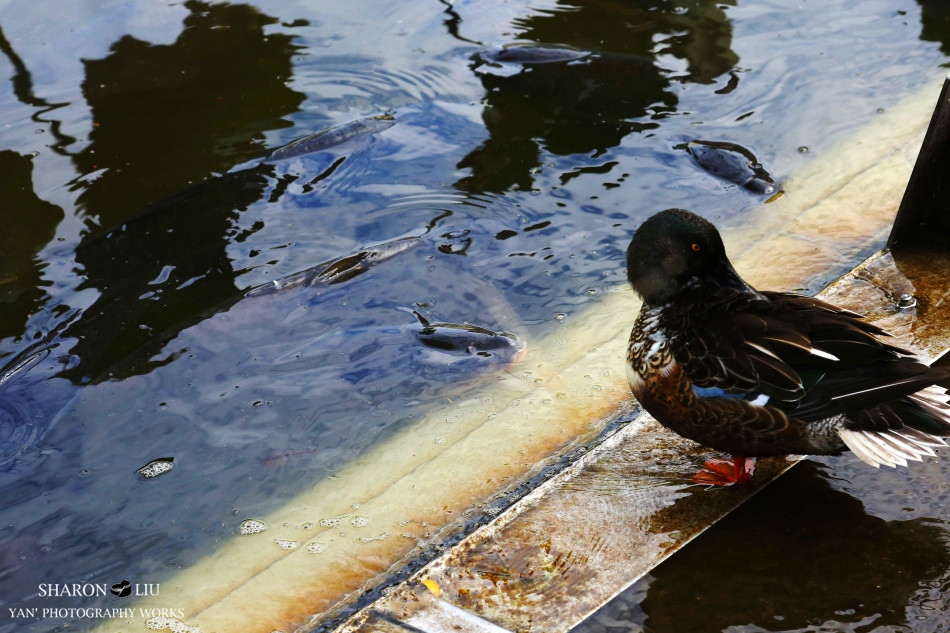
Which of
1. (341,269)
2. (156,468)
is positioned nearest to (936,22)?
(341,269)

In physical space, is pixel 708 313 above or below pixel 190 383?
above

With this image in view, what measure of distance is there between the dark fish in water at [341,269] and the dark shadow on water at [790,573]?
3179mm

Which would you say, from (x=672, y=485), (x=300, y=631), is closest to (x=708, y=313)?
(x=672, y=485)

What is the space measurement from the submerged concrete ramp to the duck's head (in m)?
0.65

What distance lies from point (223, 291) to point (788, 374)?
3.69m

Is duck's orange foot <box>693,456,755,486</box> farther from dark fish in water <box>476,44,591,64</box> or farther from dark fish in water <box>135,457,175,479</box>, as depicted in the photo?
dark fish in water <box>476,44,591,64</box>

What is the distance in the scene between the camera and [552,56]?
7.82 meters

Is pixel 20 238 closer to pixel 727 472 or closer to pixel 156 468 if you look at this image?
pixel 156 468

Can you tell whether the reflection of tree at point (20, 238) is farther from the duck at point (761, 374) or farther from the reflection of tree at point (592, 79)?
the duck at point (761, 374)

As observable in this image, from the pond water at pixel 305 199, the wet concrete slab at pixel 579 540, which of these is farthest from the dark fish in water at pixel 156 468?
the wet concrete slab at pixel 579 540

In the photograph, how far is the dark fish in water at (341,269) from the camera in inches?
218

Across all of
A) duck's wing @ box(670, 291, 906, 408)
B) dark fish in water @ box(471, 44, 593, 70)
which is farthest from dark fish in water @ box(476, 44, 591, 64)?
duck's wing @ box(670, 291, 906, 408)

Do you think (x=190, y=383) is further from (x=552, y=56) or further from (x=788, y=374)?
(x=552, y=56)

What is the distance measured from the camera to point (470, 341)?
16.1 ft
